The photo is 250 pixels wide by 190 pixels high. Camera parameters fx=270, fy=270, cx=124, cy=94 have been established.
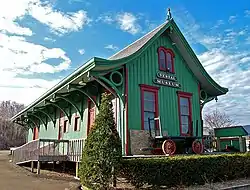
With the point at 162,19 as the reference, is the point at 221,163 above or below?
below

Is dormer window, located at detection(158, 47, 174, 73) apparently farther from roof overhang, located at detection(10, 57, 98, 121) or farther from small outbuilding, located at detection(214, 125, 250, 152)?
small outbuilding, located at detection(214, 125, 250, 152)

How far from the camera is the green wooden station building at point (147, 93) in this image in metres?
11.4

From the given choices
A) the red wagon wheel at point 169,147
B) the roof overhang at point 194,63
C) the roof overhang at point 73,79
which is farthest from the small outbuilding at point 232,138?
the roof overhang at point 73,79

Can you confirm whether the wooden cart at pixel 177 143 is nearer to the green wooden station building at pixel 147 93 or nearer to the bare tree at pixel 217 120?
the green wooden station building at pixel 147 93

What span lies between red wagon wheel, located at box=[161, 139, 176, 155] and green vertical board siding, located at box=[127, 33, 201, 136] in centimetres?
156

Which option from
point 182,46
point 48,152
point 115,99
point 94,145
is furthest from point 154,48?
point 48,152

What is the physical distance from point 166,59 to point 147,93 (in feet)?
7.84

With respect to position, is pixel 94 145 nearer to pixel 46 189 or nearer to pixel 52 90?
pixel 46 189

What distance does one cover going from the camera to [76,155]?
12.1m

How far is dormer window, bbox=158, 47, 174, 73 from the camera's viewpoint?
1360 centimetres

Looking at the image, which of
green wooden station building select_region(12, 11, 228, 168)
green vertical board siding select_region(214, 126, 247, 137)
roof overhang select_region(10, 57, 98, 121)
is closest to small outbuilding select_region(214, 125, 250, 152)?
green vertical board siding select_region(214, 126, 247, 137)

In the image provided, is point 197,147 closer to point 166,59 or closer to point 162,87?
point 162,87

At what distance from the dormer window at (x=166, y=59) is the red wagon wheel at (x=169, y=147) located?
13.6 feet

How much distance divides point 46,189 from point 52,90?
20.6 feet
